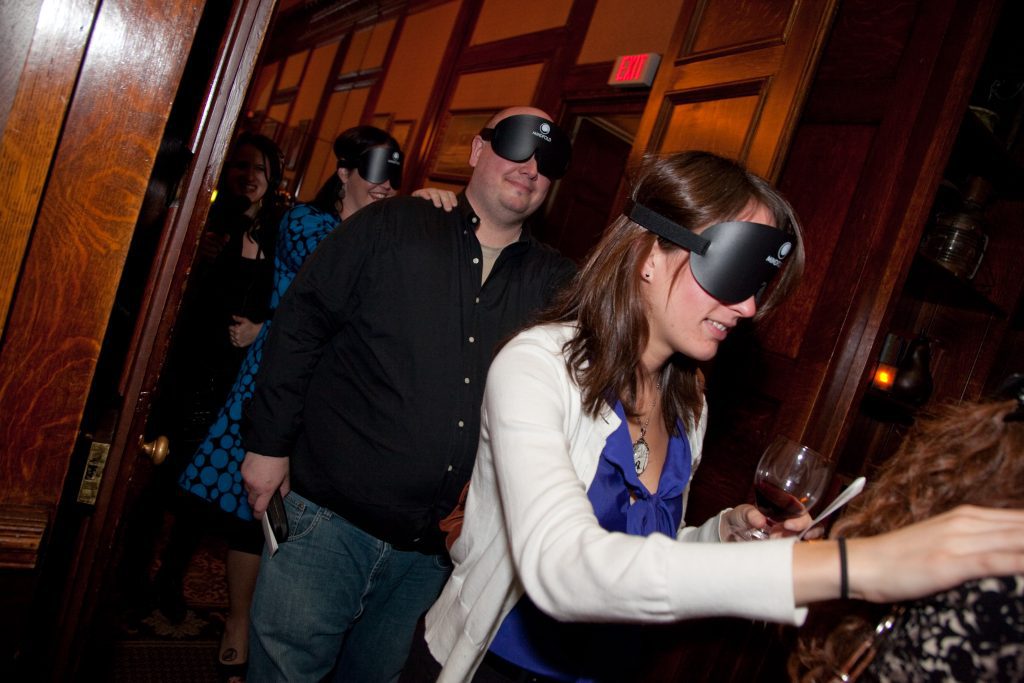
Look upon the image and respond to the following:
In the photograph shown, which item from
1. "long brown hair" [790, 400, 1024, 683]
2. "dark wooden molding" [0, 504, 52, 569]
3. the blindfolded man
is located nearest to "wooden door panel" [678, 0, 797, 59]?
the blindfolded man

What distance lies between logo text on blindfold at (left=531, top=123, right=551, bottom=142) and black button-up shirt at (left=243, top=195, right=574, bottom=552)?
0.37 meters

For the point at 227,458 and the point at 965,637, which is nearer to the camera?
the point at 965,637

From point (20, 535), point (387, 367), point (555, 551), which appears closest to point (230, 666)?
point (387, 367)

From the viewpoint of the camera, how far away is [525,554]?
89 centimetres

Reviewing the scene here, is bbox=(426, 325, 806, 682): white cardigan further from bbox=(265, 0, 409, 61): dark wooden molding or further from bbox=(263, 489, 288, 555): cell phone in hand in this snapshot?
bbox=(265, 0, 409, 61): dark wooden molding

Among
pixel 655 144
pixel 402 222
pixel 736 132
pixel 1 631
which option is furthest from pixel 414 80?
pixel 1 631

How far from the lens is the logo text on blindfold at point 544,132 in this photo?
1995 mm

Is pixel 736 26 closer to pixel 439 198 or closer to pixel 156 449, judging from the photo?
pixel 439 198

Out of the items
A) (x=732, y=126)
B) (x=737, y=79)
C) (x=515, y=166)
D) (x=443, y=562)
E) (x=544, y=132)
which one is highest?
(x=737, y=79)

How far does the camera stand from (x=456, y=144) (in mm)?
5273

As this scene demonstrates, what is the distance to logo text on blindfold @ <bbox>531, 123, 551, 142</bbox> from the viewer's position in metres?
2.00

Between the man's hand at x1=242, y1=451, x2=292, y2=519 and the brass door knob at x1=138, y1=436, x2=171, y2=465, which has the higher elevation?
the brass door knob at x1=138, y1=436, x2=171, y2=465

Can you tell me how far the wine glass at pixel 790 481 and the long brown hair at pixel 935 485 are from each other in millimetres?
180

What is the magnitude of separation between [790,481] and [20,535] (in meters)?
1.29
